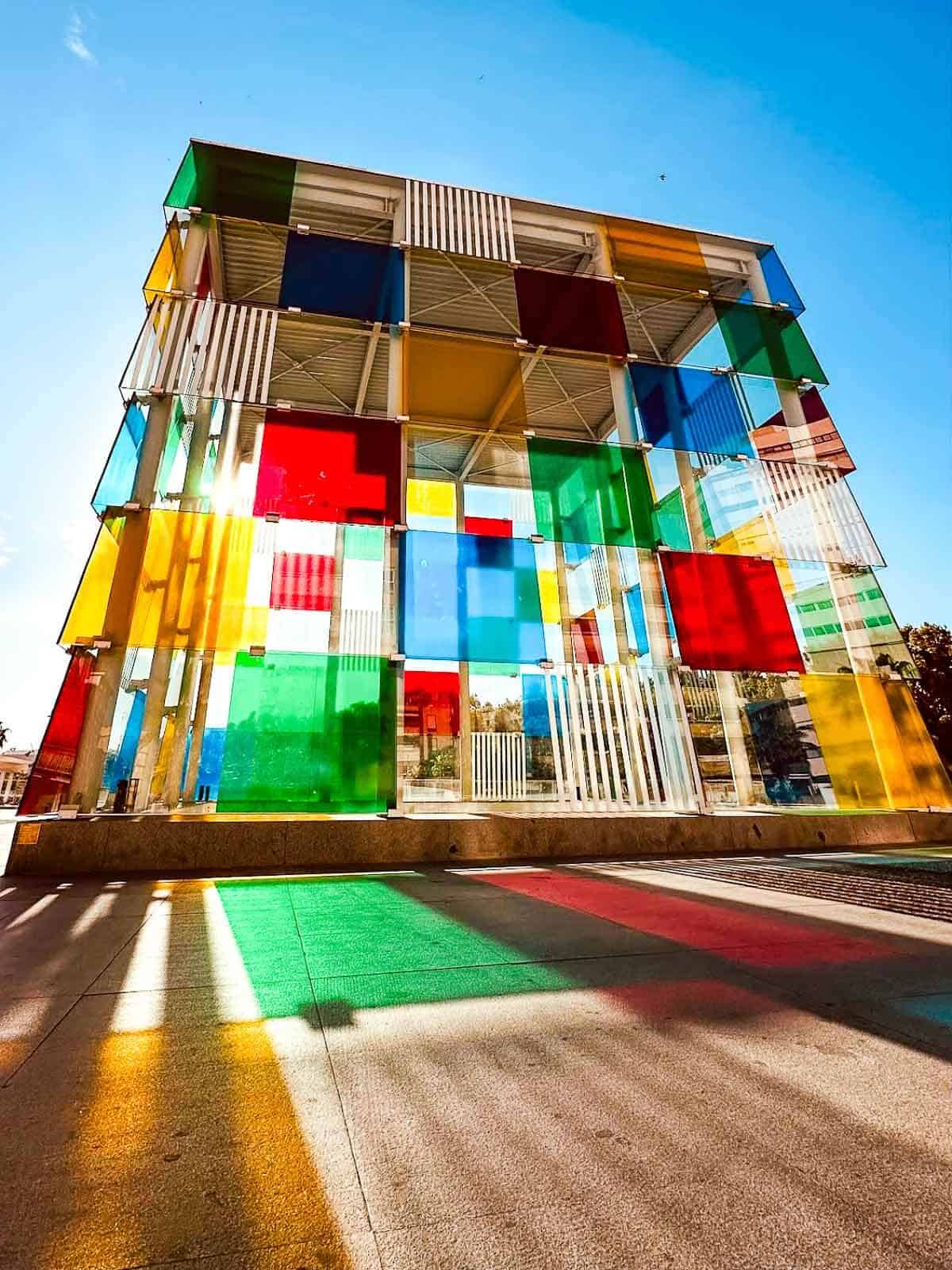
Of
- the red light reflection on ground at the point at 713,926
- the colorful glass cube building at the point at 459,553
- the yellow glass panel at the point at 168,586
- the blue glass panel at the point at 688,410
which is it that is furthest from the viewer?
the blue glass panel at the point at 688,410

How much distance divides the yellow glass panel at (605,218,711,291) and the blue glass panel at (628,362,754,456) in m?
2.32

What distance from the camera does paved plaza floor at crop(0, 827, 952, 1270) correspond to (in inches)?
50.4

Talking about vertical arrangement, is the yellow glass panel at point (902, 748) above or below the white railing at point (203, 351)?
below

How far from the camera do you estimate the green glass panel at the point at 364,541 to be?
863cm

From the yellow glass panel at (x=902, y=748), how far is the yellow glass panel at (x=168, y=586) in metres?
9.43

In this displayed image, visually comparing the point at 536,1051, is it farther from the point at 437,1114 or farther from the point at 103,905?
the point at 103,905

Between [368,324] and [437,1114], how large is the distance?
12098 mm

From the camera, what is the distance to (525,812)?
350 inches

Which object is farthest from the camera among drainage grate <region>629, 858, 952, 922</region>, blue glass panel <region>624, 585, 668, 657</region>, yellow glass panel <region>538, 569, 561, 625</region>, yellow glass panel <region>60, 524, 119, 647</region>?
blue glass panel <region>624, 585, 668, 657</region>

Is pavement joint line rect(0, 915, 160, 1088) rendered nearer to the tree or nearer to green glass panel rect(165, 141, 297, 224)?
green glass panel rect(165, 141, 297, 224)

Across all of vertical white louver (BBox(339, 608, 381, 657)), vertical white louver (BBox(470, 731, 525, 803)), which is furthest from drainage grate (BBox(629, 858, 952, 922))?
vertical white louver (BBox(339, 608, 381, 657))

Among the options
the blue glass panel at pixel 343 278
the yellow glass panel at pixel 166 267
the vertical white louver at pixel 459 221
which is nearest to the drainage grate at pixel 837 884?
the blue glass panel at pixel 343 278

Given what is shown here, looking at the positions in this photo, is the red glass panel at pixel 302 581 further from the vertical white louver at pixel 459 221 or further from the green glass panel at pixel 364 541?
the vertical white louver at pixel 459 221

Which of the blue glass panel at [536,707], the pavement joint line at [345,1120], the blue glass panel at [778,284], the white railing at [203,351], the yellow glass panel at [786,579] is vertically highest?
the blue glass panel at [778,284]
